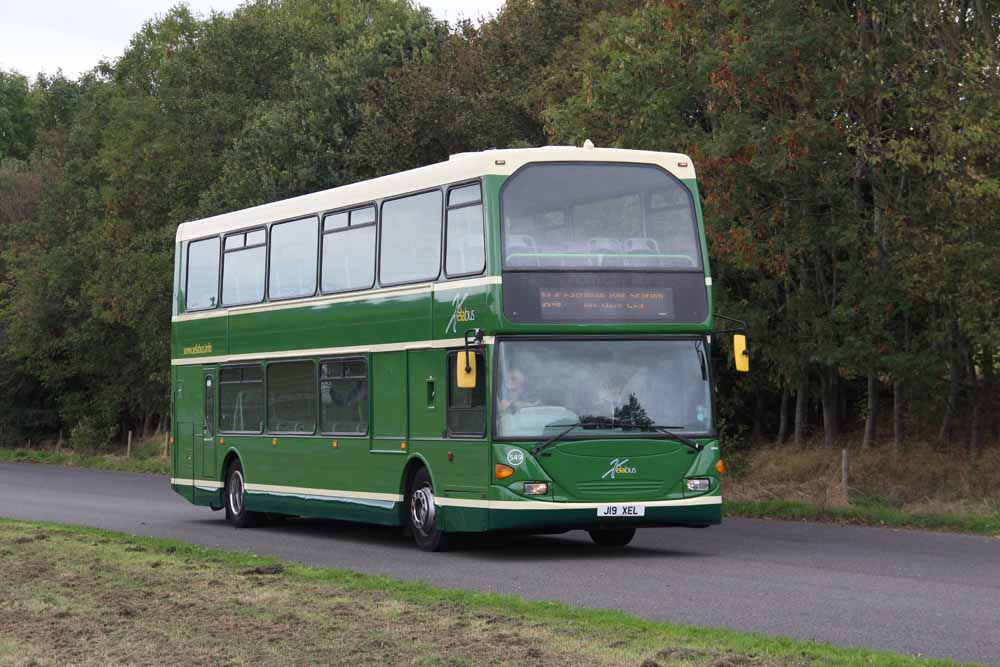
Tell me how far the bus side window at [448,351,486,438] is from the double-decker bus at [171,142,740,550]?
3cm

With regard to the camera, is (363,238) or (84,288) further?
(84,288)

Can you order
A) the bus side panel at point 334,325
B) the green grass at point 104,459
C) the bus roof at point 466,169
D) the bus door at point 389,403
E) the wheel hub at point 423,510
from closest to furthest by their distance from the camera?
the bus roof at point 466,169
the wheel hub at point 423,510
the bus side panel at point 334,325
the bus door at point 389,403
the green grass at point 104,459

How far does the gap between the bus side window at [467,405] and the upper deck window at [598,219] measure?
131 centimetres

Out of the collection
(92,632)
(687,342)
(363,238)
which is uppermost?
(363,238)

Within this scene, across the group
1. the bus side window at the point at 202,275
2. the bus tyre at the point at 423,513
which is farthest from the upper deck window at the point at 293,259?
the bus tyre at the point at 423,513

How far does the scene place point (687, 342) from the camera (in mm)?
17750

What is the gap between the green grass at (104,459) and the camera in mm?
47438

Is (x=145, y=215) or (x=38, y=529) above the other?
(x=145, y=215)

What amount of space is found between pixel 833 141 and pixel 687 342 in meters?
7.57

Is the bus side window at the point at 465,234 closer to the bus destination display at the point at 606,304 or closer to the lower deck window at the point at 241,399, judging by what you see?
the bus destination display at the point at 606,304

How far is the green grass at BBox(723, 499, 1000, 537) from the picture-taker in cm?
2127

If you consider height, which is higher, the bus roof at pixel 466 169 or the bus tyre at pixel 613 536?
the bus roof at pixel 466 169

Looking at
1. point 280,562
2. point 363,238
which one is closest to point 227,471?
point 363,238

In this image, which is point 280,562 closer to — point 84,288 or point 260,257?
point 260,257
